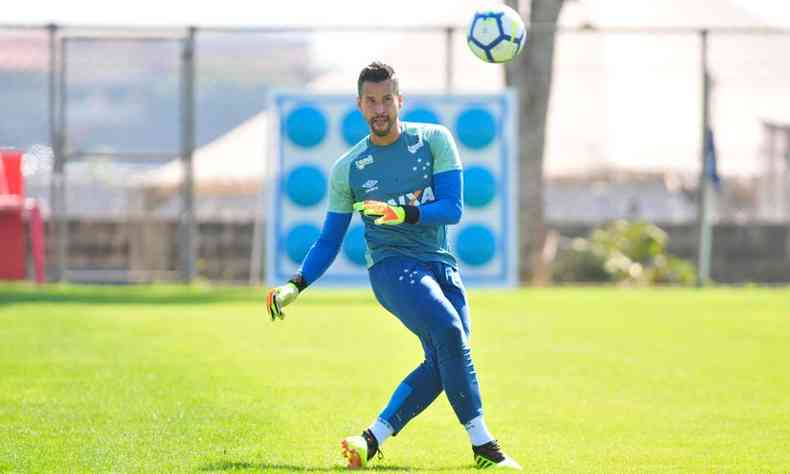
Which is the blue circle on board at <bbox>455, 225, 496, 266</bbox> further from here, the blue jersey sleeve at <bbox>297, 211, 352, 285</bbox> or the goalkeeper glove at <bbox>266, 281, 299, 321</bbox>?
the goalkeeper glove at <bbox>266, 281, 299, 321</bbox>

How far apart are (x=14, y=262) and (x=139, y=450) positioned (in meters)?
14.1

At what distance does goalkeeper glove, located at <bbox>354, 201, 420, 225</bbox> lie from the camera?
775cm

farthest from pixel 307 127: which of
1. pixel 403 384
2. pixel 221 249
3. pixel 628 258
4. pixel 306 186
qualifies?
pixel 403 384

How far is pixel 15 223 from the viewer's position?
865 inches

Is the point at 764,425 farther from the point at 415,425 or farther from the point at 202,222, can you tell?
the point at 202,222

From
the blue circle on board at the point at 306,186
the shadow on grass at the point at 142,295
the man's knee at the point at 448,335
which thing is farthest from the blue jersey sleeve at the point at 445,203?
the blue circle on board at the point at 306,186

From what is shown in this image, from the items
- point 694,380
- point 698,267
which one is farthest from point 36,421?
point 698,267

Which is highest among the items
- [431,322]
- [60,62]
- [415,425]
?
[60,62]

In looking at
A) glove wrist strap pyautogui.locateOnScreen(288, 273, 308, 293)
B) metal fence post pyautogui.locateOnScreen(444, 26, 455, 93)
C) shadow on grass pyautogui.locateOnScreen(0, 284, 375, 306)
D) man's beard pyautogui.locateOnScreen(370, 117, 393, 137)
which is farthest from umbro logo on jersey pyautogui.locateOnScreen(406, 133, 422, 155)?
metal fence post pyautogui.locateOnScreen(444, 26, 455, 93)

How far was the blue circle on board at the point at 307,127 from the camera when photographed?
21.3 m

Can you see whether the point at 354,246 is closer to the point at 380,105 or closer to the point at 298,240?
the point at 298,240

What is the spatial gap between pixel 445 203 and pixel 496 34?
9.94 feet

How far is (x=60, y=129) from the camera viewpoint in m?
22.6

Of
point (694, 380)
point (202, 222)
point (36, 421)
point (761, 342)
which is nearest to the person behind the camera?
point (36, 421)
